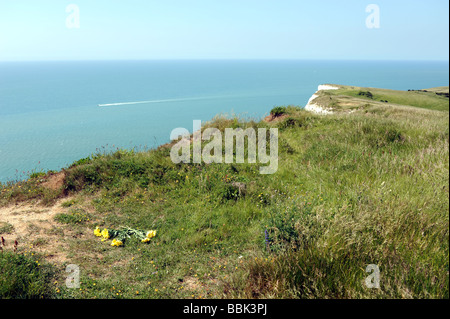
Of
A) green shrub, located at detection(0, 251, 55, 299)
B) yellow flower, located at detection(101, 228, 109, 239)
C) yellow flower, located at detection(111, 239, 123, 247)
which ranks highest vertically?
green shrub, located at detection(0, 251, 55, 299)

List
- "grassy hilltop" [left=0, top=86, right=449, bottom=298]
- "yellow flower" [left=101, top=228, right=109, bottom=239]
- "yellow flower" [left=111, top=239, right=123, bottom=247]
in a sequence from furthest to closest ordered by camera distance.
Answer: "yellow flower" [left=101, top=228, right=109, bottom=239] → "yellow flower" [left=111, top=239, right=123, bottom=247] → "grassy hilltop" [left=0, top=86, right=449, bottom=298]

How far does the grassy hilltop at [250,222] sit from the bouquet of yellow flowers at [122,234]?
142 mm

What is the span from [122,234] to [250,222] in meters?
2.82

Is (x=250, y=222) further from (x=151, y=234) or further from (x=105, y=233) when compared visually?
(x=105, y=233)

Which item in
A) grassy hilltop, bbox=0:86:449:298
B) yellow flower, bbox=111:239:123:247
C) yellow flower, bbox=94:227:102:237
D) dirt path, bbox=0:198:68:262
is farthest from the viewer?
yellow flower, bbox=94:227:102:237

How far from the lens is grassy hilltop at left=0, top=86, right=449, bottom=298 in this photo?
383 cm

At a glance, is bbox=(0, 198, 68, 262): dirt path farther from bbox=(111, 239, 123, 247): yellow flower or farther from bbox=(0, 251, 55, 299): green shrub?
bbox=(111, 239, 123, 247): yellow flower

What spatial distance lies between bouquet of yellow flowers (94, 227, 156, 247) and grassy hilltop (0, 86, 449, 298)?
14cm

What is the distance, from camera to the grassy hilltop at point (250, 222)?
383cm

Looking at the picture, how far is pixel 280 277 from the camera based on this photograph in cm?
384

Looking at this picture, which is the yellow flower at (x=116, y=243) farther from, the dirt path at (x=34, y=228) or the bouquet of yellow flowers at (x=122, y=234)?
the dirt path at (x=34, y=228)

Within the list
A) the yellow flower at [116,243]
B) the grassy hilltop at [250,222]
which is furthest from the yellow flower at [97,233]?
the yellow flower at [116,243]

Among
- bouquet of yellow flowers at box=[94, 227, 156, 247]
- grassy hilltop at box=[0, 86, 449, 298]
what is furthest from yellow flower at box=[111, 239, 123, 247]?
grassy hilltop at box=[0, 86, 449, 298]

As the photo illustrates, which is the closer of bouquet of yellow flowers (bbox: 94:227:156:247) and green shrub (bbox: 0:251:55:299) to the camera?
green shrub (bbox: 0:251:55:299)
